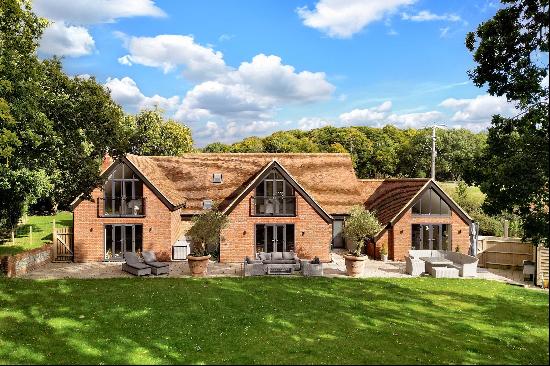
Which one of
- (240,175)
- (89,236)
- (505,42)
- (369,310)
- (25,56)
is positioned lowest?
(369,310)

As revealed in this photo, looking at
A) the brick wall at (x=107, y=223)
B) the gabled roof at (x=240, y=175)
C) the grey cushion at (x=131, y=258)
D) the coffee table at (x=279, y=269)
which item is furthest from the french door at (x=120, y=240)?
the coffee table at (x=279, y=269)

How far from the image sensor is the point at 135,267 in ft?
74.7

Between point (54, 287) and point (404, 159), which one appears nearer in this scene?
point (54, 287)

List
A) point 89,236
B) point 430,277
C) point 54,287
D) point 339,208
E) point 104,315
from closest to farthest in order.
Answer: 1. point 104,315
2. point 54,287
3. point 430,277
4. point 89,236
5. point 339,208

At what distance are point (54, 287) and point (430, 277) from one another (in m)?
19.1

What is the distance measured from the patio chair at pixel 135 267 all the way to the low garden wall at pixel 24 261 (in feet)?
16.5

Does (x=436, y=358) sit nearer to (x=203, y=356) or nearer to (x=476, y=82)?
(x=203, y=356)

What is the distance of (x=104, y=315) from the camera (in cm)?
1617

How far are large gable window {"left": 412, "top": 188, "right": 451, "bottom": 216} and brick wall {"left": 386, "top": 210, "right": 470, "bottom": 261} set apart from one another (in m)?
0.34

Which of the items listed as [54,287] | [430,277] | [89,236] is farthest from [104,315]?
[430,277]

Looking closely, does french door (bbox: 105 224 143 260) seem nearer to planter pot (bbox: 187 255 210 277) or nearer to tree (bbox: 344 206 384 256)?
planter pot (bbox: 187 255 210 277)

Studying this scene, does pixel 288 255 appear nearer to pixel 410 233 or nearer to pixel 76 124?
pixel 410 233

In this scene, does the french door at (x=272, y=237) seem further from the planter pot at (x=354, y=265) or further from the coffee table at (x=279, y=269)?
the planter pot at (x=354, y=265)

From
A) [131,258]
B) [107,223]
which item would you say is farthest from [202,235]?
[107,223]
